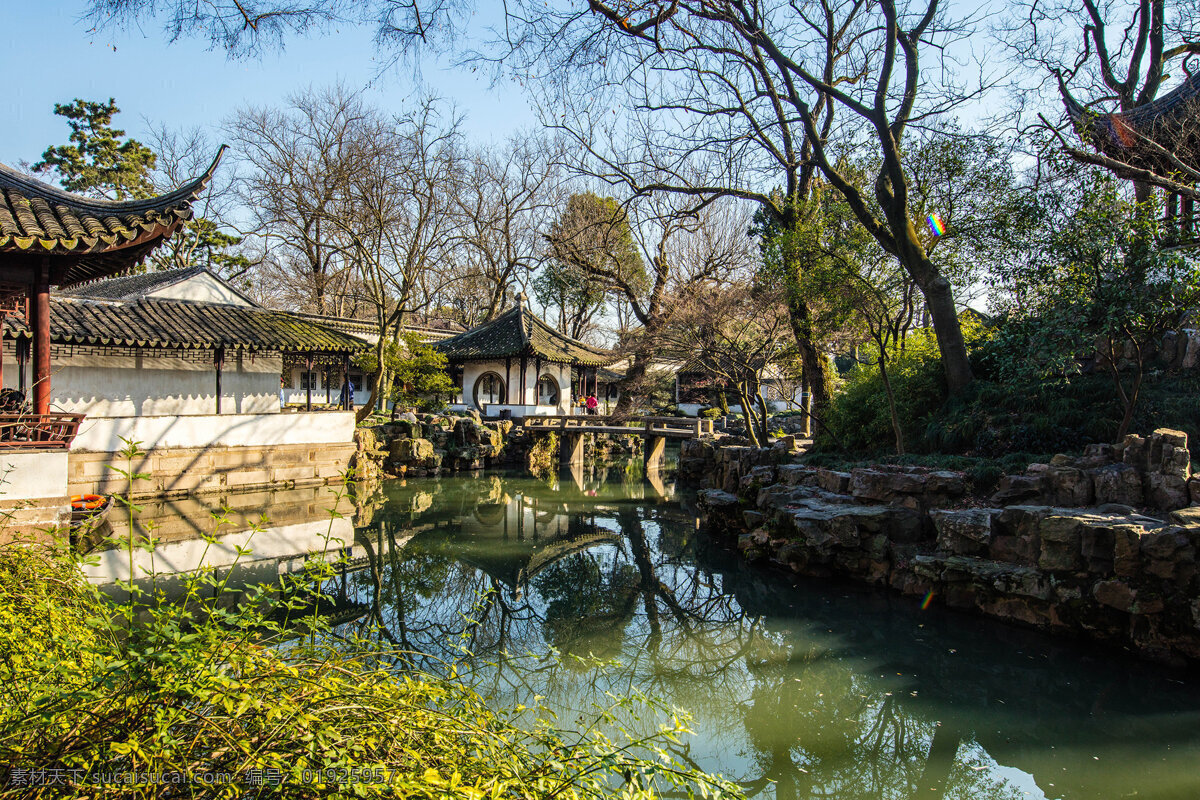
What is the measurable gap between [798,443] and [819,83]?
6.66 m

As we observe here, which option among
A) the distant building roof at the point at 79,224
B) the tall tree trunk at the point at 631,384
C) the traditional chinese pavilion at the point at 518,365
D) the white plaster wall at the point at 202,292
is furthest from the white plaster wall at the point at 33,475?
the traditional chinese pavilion at the point at 518,365

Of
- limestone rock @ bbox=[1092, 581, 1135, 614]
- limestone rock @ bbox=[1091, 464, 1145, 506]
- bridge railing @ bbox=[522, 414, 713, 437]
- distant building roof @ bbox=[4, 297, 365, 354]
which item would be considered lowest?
limestone rock @ bbox=[1092, 581, 1135, 614]

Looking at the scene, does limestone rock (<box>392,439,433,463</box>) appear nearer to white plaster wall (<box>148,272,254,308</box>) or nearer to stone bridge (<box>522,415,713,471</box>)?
stone bridge (<box>522,415,713,471</box>)

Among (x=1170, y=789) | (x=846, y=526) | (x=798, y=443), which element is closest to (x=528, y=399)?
(x=798, y=443)

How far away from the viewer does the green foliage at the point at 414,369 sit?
17.1 m

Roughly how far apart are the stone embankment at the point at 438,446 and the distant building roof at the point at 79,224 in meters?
8.11

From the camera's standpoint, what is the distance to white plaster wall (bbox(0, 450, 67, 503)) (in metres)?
6.46

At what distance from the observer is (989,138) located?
9539mm

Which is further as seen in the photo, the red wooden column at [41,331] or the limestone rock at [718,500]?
the limestone rock at [718,500]

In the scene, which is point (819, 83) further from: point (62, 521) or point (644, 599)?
point (62, 521)

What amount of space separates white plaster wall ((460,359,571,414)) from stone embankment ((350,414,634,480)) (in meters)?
2.23

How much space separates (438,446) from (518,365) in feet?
17.4

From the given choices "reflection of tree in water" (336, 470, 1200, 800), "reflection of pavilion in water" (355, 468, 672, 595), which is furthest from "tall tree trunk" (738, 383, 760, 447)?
"reflection of tree in water" (336, 470, 1200, 800)

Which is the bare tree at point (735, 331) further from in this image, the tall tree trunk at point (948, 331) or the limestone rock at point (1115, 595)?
the limestone rock at point (1115, 595)
